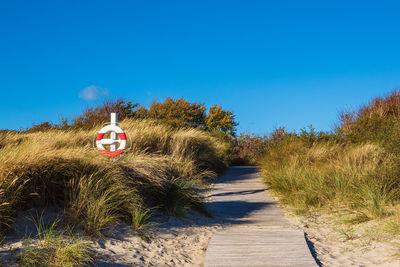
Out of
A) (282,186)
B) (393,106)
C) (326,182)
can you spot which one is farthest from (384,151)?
(393,106)

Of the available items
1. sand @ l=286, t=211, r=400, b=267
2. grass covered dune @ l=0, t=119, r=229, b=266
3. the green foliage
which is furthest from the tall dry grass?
sand @ l=286, t=211, r=400, b=267

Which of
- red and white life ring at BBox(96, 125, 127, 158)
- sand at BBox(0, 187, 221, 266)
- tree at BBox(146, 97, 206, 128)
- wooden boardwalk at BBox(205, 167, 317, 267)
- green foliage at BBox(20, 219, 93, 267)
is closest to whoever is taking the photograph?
green foliage at BBox(20, 219, 93, 267)

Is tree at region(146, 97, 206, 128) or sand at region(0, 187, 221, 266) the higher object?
tree at region(146, 97, 206, 128)

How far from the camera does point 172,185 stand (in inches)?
247

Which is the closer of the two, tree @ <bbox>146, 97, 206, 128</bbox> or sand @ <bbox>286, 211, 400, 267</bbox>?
sand @ <bbox>286, 211, 400, 267</bbox>

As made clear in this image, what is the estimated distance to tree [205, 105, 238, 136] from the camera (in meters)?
27.1

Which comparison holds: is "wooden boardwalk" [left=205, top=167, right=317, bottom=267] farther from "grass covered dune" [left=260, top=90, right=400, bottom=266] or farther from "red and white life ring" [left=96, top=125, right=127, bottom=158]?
"red and white life ring" [left=96, top=125, right=127, bottom=158]

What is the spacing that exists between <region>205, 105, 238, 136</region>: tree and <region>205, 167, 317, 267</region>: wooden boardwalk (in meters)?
18.6

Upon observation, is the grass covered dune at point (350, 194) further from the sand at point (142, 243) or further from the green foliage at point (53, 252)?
the green foliage at point (53, 252)

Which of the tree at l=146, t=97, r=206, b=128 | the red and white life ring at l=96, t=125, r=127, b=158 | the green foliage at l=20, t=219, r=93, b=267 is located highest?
the tree at l=146, t=97, r=206, b=128

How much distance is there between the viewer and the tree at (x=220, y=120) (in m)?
27.1

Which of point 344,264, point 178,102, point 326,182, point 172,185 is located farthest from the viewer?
point 178,102

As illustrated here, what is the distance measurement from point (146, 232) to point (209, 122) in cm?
2235

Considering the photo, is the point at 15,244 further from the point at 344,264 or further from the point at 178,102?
the point at 178,102
